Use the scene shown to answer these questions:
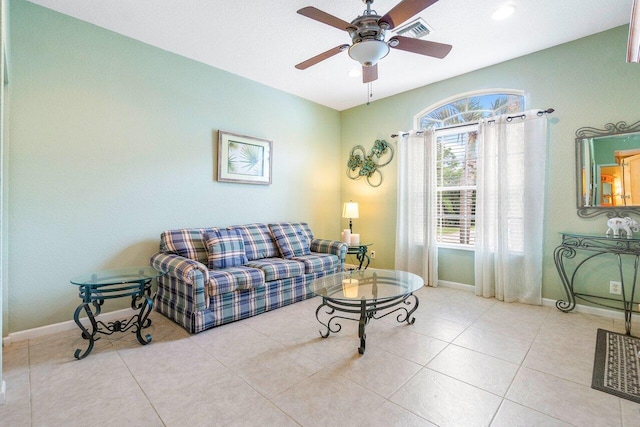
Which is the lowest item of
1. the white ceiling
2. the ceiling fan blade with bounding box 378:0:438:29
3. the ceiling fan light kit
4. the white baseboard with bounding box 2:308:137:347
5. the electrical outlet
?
the white baseboard with bounding box 2:308:137:347

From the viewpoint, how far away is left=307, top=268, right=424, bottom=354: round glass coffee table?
2312mm

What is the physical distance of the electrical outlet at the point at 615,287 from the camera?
2.86m

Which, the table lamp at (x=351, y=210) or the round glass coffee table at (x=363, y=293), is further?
the table lamp at (x=351, y=210)

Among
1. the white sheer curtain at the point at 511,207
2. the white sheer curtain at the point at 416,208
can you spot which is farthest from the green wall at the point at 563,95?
Answer: the white sheer curtain at the point at 416,208

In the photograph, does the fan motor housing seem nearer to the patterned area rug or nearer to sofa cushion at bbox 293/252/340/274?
sofa cushion at bbox 293/252/340/274

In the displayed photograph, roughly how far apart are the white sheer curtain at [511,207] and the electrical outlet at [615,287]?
0.55 m

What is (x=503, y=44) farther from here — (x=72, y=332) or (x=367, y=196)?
(x=72, y=332)

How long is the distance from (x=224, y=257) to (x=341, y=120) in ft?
10.7

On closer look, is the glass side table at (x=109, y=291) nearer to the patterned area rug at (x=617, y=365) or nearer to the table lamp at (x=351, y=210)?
the table lamp at (x=351, y=210)

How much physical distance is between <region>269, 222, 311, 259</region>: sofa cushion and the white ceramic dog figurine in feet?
10.1

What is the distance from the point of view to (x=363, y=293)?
8.11 ft

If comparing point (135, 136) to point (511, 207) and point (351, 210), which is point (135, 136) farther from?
point (511, 207)

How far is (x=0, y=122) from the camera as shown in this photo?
161cm

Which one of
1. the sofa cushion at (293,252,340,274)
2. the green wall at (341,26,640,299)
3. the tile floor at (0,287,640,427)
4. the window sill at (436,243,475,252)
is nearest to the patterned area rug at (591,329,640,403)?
the tile floor at (0,287,640,427)
